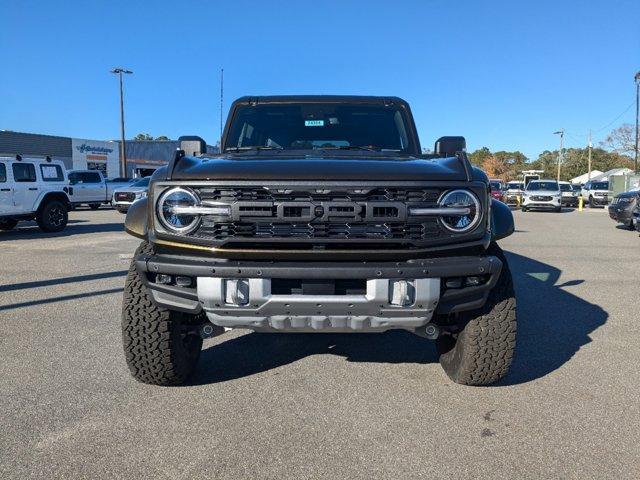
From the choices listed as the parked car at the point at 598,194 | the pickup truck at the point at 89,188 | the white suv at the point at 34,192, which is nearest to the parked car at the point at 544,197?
the parked car at the point at 598,194

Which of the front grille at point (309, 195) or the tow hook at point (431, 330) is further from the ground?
the front grille at point (309, 195)

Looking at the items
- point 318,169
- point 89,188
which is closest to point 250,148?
point 318,169

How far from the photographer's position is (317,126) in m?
4.48

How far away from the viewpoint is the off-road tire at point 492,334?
10.4 feet

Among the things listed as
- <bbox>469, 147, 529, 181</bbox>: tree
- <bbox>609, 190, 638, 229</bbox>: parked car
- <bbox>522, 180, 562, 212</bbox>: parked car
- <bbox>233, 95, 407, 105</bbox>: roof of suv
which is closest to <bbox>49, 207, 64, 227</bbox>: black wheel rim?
<bbox>233, 95, 407, 105</bbox>: roof of suv

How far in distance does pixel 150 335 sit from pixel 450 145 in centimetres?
241

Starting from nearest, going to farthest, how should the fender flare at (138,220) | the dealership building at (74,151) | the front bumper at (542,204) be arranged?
the fender flare at (138,220), the front bumper at (542,204), the dealership building at (74,151)

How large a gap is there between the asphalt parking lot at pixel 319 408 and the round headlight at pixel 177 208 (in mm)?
1073

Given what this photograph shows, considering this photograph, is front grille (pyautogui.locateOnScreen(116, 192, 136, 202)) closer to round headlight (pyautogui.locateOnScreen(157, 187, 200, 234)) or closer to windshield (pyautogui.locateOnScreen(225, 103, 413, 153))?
windshield (pyautogui.locateOnScreen(225, 103, 413, 153))

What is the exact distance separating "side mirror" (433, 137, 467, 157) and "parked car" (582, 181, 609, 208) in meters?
33.8

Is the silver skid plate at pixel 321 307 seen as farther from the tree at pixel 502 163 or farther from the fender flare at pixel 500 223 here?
the tree at pixel 502 163

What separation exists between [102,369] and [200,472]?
1653 millimetres

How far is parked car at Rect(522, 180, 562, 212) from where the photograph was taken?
2720 centimetres

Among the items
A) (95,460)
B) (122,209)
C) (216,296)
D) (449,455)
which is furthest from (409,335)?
(122,209)
